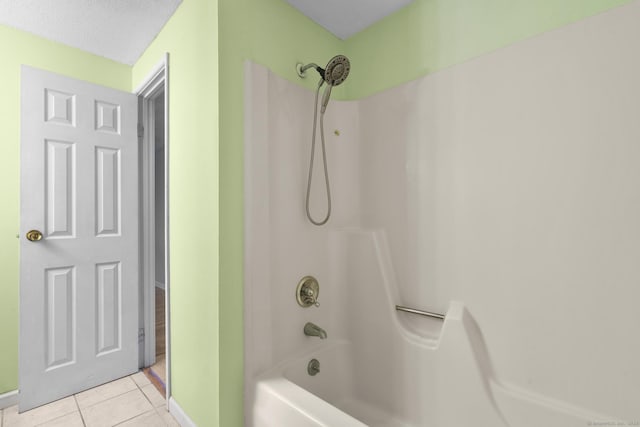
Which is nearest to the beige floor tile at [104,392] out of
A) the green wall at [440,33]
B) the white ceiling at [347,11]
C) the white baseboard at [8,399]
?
the white baseboard at [8,399]

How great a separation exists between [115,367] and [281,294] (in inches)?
57.8

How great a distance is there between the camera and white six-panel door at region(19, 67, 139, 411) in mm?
1696

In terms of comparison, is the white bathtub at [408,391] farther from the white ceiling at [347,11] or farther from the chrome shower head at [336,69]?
the white ceiling at [347,11]

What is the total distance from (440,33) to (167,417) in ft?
8.13

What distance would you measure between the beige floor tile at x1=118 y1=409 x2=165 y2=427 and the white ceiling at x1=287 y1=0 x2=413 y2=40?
238 centimetres

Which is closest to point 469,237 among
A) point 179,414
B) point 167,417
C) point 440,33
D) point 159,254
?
point 440,33

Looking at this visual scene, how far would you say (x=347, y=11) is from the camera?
158 centimetres

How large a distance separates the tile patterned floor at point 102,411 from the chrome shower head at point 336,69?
1989 mm

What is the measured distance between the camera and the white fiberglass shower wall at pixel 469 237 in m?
0.99

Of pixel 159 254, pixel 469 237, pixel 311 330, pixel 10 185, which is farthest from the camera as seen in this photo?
pixel 159 254

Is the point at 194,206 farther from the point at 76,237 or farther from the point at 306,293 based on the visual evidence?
the point at 76,237

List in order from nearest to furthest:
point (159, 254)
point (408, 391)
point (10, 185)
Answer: point (408, 391) → point (10, 185) → point (159, 254)

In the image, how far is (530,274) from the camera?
115 cm

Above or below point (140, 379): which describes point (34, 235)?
above
